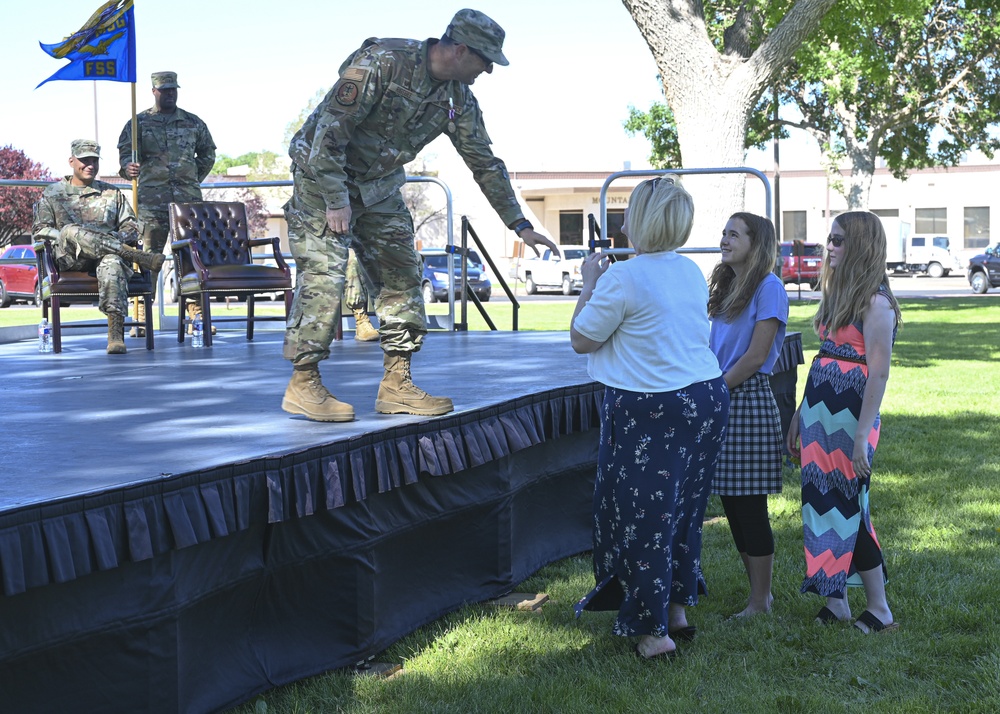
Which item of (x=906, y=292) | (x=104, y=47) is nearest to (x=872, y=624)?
(x=104, y=47)

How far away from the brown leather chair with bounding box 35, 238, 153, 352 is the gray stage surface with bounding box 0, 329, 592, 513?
0.88 feet

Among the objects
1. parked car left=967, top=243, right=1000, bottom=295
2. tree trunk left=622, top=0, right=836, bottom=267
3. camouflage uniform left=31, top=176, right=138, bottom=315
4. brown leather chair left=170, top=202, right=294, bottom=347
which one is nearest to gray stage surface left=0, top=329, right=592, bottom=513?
brown leather chair left=170, top=202, right=294, bottom=347

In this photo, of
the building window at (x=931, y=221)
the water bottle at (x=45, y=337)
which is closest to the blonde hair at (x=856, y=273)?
the water bottle at (x=45, y=337)

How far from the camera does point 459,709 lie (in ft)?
11.0

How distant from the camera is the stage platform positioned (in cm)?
288

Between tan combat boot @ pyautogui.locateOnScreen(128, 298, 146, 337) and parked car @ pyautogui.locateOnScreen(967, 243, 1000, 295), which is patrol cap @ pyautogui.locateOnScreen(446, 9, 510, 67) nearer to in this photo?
tan combat boot @ pyautogui.locateOnScreen(128, 298, 146, 337)

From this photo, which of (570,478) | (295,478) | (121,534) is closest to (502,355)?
(570,478)

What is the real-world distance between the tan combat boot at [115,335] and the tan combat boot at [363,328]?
2.00 m

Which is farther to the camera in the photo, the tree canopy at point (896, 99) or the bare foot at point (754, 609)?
the tree canopy at point (896, 99)

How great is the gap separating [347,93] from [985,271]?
98.2 ft

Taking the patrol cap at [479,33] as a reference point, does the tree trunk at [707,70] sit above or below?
above

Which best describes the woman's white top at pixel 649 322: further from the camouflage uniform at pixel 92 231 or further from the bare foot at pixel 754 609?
the camouflage uniform at pixel 92 231

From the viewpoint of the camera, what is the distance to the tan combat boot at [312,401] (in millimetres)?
4320

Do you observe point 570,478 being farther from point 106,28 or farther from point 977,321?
point 977,321
